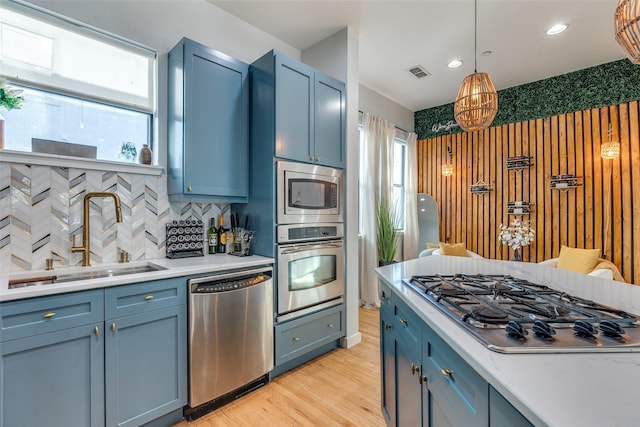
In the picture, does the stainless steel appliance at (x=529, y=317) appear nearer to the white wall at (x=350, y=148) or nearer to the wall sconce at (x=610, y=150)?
the white wall at (x=350, y=148)

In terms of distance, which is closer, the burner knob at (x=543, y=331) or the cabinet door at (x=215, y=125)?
the burner knob at (x=543, y=331)

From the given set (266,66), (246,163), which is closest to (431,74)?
(266,66)

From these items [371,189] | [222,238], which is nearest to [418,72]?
[371,189]

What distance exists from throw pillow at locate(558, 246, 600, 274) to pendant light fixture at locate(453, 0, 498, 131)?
2442 mm

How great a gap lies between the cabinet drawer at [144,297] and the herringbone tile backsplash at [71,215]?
0.64 metres

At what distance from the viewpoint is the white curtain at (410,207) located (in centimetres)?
511

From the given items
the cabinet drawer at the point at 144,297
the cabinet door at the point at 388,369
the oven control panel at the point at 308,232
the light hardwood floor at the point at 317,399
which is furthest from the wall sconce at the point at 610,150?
the cabinet drawer at the point at 144,297

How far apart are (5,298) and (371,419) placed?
6.67 feet

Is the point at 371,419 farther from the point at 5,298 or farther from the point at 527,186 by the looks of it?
the point at 527,186

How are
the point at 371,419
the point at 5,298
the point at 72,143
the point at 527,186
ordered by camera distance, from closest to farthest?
the point at 5,298 < the point at 371,419 < the point at 72,143 < the point at 527,186

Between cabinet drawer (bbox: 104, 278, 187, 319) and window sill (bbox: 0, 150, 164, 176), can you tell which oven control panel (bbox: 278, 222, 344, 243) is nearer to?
cabinet drawer (bbox: 104, 278, 187, 319)

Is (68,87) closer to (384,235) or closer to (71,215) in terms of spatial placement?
(71,215)

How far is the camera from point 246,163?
102 inches

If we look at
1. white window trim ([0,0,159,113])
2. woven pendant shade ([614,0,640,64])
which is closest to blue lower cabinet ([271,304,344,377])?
white window trim ([0,0,159,113])
